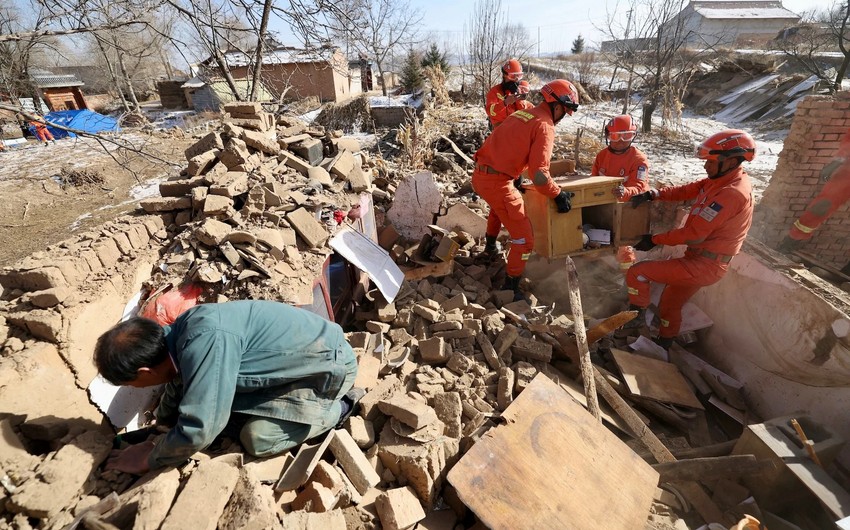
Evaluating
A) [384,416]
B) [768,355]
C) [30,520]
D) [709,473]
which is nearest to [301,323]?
[384,416]

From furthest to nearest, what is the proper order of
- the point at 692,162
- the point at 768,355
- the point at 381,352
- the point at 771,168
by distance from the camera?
the point at 692,162, the point at 771,168, the point at 768,355, the point at 381,352

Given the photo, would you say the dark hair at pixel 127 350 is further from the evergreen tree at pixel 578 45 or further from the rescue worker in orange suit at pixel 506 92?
the evergreen tree at pixel 578 45

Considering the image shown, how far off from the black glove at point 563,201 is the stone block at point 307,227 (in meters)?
2.36

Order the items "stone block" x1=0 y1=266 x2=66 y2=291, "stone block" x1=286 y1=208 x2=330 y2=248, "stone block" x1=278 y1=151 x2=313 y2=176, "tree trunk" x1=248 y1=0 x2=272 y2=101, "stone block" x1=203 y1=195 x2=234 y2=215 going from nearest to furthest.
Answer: "stone block" x1=0 y1=266 x2=66 y2=291 < "stone block" x1=203 y1=195 x2=234 y2=215 < "stone block" x1=286 y1=208 x2=330 y2=248 < "stone block" x1=278 y1=151 x2=313 y2=176 < "tree trunk" x1=248 y1=0 x2=272 y2=101

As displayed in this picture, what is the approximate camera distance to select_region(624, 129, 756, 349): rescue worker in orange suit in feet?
11.6

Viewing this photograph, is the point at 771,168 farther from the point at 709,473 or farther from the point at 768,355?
the point at 709,473

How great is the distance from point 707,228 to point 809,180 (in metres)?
2.81

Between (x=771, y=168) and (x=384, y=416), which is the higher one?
(x=771, y=168)

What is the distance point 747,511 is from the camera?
2.90 metres

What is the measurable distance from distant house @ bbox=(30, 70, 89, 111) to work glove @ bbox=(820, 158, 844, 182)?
3173 centimetres

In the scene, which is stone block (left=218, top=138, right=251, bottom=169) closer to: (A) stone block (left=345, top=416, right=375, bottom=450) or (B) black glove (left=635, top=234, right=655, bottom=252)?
(A) stone block (left=345, top=416, right=375, bottom=450)

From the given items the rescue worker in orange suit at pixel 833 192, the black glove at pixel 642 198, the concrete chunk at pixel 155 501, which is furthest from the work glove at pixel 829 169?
the concrete chunk at pixel 155 501

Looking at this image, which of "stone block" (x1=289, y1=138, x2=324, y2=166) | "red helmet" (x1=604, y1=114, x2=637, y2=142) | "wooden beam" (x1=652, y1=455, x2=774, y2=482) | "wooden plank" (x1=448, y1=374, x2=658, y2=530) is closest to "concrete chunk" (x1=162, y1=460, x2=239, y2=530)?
"wooden plank" (x1=448, y1=374, x2=658, y2=530)

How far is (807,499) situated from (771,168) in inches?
326
